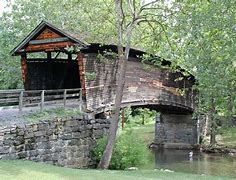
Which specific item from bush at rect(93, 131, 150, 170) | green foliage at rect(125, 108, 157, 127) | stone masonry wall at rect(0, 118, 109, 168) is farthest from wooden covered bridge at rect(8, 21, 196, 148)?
green foliage at rect(125, 108, 157, 127)

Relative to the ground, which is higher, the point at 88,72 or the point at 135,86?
the point at 88,72

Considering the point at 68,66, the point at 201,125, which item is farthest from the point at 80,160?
the point at 201,125

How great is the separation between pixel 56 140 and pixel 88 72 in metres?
3.82

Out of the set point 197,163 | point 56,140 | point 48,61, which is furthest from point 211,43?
point 197,163

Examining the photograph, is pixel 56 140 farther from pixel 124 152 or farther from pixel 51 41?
pixel 51 41

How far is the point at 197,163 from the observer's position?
74.6ft

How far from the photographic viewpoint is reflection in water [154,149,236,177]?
2009 cm

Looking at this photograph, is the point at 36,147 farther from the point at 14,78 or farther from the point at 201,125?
the point at 201,125

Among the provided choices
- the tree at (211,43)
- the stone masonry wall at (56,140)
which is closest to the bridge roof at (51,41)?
the stone masonry wall at (56,140)

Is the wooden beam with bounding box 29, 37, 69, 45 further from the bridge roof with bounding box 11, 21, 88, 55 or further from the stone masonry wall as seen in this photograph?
the stone masonry wall

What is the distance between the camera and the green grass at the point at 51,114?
13320 millimetres

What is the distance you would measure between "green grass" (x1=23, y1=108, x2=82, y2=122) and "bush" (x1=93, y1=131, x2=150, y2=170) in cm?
168

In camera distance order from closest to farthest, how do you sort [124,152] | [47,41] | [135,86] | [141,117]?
[124,152], [47,41], [135,86], [141,117]

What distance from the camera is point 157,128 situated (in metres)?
32.3
